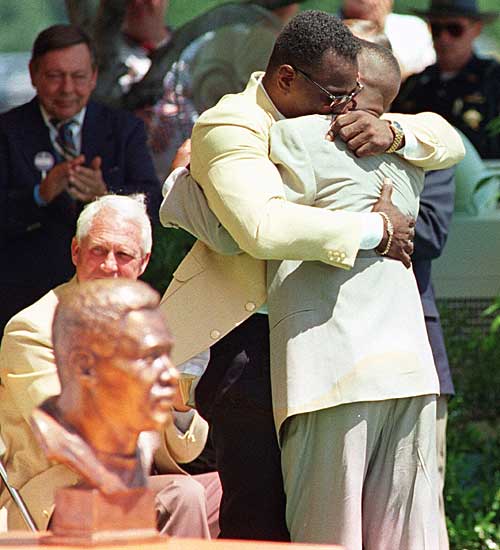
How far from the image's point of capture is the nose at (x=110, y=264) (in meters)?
4.69

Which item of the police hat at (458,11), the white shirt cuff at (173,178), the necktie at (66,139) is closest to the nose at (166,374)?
the white shirt cuff at (173,178)

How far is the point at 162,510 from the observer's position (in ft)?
15.5

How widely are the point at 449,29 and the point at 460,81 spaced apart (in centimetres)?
31

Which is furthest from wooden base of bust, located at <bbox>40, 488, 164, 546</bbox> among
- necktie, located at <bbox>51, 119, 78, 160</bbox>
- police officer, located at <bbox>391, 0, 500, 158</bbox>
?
police officer, located at <bbox>391, 0, 500, 158</bbox>

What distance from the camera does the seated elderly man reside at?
4.57 metres

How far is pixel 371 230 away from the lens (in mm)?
4059

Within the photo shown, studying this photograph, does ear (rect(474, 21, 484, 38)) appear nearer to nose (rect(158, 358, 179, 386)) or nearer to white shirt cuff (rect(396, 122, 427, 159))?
white shirt cuff (rect(396, 122, 427, 159))

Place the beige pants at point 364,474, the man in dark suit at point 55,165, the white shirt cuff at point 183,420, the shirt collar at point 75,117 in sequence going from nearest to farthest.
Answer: the beige pants at point 364,474
the white shirt cuff at point 183,420
the man in dark suit at point 55,165
the shirt collar at point 75,117

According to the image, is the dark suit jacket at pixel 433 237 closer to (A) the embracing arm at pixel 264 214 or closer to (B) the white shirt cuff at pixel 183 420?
(B) the white shirt cuff at pixel 183 420

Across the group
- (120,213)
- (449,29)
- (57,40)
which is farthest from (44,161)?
(449,29)

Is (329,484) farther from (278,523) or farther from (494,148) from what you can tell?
(494,148)

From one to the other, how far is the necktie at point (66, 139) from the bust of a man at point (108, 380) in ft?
11.0

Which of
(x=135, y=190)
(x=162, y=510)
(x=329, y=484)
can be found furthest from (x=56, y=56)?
(x=329, y=484)

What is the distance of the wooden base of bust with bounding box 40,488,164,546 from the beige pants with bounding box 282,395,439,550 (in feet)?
3.89
